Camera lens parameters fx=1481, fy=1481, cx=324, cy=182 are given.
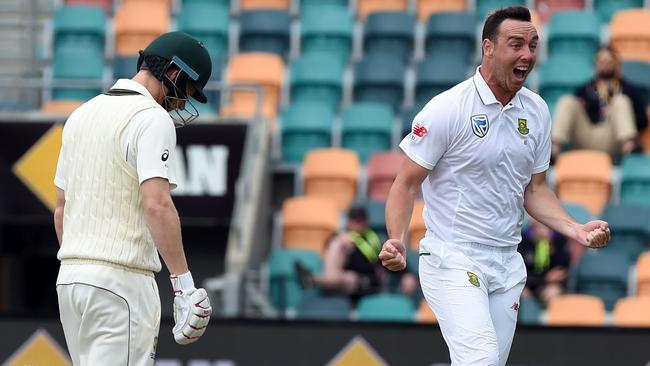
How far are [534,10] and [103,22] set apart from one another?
4310 millimetres

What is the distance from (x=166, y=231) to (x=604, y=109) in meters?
7.54

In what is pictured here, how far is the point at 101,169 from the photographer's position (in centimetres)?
567

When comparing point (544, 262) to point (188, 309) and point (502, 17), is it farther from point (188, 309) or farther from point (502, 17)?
point (188, 309)

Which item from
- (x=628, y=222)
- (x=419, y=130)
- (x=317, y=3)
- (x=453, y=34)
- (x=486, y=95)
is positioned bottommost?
(x=628, y=222)

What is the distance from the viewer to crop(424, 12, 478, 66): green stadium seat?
1423 cm

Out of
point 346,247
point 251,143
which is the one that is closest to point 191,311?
point 346,247

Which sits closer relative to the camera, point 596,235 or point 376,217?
point 596,235

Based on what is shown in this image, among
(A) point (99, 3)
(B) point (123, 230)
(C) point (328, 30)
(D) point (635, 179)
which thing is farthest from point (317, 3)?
(B) point (123, 230)

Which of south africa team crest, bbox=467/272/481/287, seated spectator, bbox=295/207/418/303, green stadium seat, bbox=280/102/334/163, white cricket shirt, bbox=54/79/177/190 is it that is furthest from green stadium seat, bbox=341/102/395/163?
white cricket shirt, bbox=54/79/177/190

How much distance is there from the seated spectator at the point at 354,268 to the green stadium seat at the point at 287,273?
13.2 inches

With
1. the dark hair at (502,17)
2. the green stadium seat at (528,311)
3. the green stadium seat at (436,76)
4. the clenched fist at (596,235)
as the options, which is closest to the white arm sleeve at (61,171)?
the dark hair at (502,17)

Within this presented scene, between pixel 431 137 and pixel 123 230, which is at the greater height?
pixel 431 137

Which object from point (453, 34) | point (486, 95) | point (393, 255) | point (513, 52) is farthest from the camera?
point (453, 34)

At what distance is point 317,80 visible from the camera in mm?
13914
